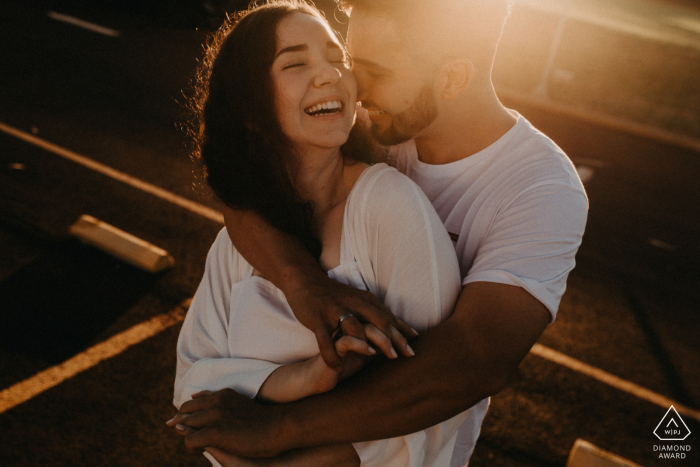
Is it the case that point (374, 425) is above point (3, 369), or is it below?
above

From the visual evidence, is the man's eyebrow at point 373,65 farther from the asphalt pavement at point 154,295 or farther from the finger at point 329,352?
the finger at point 329,352

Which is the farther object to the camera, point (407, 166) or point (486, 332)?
point (407, 166)

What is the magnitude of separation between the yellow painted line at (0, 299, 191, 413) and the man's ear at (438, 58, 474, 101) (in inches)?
95.1

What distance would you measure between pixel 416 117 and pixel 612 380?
8.34ft

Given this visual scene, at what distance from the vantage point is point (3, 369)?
3.07 meters

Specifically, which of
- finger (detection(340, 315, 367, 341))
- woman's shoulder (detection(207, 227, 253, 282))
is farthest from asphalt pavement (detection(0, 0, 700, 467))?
finger (detection(340, 315, 367, 341))

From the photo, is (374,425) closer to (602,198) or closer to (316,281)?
(316,281)

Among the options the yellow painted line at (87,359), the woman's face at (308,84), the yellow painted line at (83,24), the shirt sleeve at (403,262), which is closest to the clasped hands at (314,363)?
the shirt sleeve at (403,262)

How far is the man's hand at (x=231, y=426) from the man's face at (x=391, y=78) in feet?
4.19

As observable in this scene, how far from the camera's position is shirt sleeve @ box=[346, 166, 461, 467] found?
160 cm

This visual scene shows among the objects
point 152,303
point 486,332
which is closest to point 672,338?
point 486,332

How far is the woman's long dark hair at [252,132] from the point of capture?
192cm

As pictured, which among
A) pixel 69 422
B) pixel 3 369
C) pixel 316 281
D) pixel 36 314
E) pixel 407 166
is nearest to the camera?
pixel 316 281

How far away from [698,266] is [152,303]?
17.6ft
